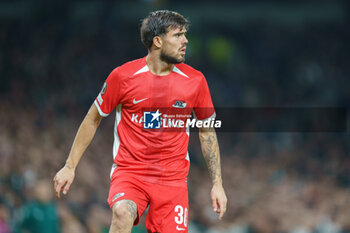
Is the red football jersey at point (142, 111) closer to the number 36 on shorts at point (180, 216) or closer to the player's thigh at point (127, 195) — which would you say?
the player's thigh at point (127, 195)

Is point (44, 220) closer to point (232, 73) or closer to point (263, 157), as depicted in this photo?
point (263, 157)

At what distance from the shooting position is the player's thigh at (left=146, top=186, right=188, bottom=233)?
4887 mm

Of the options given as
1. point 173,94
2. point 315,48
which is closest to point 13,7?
point 315,48

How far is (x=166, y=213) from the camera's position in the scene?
4910 millimetres

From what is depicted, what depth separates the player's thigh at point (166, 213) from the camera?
4887 millimetres

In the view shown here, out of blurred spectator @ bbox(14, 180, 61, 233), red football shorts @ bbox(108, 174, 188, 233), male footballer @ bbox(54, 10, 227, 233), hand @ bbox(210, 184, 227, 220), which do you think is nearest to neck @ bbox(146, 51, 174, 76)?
male footballer @ bbox(54, 10, 227, 233)

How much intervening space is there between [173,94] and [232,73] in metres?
11.6

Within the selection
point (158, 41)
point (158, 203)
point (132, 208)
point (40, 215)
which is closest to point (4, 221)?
point (40, 215)

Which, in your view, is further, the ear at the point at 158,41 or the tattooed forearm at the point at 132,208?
the ear at the point at 158,41

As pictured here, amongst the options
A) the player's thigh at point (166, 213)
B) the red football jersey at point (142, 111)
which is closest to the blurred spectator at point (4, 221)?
the red football jersey at point (142, 111)

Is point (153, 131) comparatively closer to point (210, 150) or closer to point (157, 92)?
point (157, 92)

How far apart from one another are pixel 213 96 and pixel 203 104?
33.6 ft

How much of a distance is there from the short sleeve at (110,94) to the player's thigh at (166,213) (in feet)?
2.71

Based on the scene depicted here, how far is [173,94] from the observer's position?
5.02 metres
